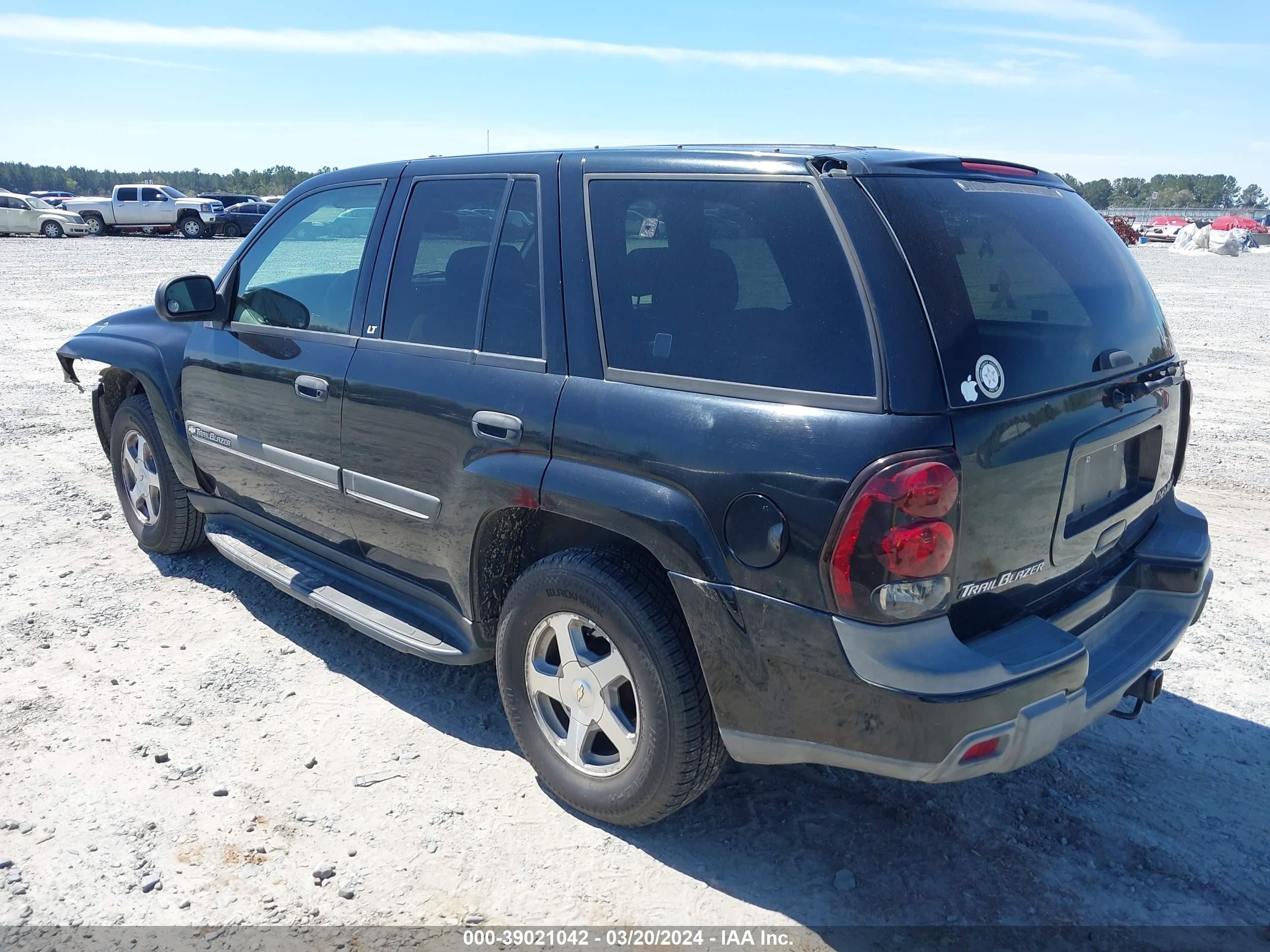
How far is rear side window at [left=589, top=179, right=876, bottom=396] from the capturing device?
250cm

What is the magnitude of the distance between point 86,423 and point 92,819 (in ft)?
19.9

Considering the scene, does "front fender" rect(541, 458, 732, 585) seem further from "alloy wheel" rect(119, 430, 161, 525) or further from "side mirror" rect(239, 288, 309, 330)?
"alloy wheel" rect(119, 430, 161, 525)

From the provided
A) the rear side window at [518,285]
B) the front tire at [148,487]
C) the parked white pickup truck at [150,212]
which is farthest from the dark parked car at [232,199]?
the rear side window at [518,285]

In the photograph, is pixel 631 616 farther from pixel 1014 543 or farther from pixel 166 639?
pixel 166 639

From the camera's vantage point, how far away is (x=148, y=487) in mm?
5363

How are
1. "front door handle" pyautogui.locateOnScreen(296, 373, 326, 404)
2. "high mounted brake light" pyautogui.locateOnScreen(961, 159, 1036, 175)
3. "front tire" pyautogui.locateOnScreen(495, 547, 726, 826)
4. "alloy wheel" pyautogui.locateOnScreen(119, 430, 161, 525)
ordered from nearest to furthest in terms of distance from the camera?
"front tire" pyautogui.locateOnScreen(495, 547, 726, 826) → "high mounted brake light" pyautogui.locateOnScreen(961, 159, 1036, 175) → "front door handle" pyautogui.locateOnScreen(296, 373, 326, 404) → "alloy wheel" pyautogui.locateOnScreen(119, 430, 161, 525)

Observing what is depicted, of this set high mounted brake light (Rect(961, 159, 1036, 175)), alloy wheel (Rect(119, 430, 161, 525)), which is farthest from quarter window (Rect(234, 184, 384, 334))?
high mounted brake light (Rect(961, 159, 1036, 175))

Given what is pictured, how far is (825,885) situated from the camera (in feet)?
9.45

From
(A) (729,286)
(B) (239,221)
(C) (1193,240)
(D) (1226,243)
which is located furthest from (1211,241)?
(A) (729,286)

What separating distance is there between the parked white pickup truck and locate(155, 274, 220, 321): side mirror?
36.1 metres

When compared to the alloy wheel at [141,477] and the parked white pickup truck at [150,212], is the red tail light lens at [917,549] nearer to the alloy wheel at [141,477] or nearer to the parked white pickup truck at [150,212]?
the alloy wheel at [141,477]

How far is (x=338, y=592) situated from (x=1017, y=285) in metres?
2.79

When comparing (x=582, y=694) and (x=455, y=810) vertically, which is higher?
(x=582, y=694)

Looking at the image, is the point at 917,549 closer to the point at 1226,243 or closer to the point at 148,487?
the point at 148,487
